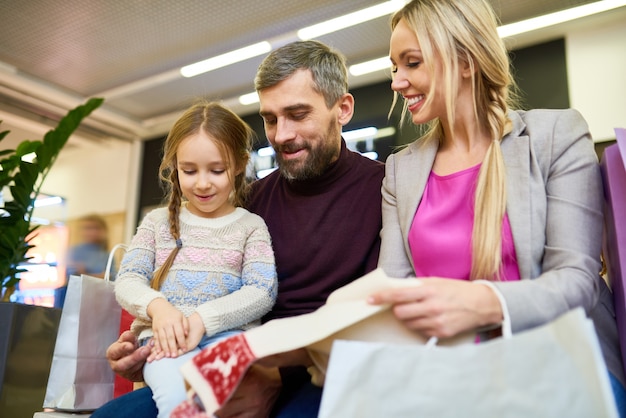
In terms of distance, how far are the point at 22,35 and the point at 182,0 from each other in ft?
4.83

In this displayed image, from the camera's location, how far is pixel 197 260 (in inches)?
49.8

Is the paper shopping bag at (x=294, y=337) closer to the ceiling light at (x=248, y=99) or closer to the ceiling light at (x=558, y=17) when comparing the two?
the ceiling light at (x=558, y=17)

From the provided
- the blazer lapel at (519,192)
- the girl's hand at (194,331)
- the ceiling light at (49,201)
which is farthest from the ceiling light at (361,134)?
the ceiling light at (49,201)

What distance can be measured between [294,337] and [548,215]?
547 millimetres

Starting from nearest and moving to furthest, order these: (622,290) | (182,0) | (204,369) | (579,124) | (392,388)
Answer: (392,388) → (204,369) → (622,290) → (579,124) → (182,0)

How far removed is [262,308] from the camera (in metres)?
1.20

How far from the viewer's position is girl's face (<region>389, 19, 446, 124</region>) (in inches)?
43.9

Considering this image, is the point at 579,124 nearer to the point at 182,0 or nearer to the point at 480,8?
the point at 480,8

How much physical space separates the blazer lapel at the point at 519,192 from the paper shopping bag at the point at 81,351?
3.62 ft

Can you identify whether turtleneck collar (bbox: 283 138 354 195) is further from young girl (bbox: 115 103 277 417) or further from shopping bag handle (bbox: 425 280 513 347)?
shopping bag handle (bbox: 425 280 513 347)

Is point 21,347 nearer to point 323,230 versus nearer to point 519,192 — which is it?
point 323,230

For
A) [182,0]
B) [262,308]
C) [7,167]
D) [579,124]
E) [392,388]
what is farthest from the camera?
[182,0]

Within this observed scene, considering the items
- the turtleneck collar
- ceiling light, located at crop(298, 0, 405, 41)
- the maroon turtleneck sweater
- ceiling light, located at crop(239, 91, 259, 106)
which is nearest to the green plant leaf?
the maroon turtleneck sweater

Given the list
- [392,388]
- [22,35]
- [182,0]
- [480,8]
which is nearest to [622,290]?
[392,388]
